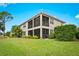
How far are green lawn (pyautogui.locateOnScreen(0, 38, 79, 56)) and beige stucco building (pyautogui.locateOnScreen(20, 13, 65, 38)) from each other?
12cm

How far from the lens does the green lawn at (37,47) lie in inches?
174

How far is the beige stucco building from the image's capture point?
462 cm

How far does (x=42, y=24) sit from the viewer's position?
465 centimetres

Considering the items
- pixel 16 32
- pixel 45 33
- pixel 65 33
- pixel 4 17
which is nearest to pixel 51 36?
pixel 45 33

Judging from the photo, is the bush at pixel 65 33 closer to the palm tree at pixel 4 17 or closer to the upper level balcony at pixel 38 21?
the upper level balcony at pixel 38 21

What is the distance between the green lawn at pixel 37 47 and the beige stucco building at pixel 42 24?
0.12 m

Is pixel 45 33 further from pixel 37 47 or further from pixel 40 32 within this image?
pixel 37 47

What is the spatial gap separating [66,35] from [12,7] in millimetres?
964

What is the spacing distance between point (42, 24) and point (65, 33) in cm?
39

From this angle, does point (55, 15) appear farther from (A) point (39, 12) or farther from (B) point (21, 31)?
(B) point (21, 31)

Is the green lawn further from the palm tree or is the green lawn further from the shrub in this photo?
the palm tree

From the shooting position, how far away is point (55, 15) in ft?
15.1

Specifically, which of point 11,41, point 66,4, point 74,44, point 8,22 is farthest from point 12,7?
point 74,44

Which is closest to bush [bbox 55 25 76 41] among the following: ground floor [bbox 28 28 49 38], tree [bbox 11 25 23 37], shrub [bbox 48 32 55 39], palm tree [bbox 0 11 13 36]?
shrub [bbox 48 32 55 39]
